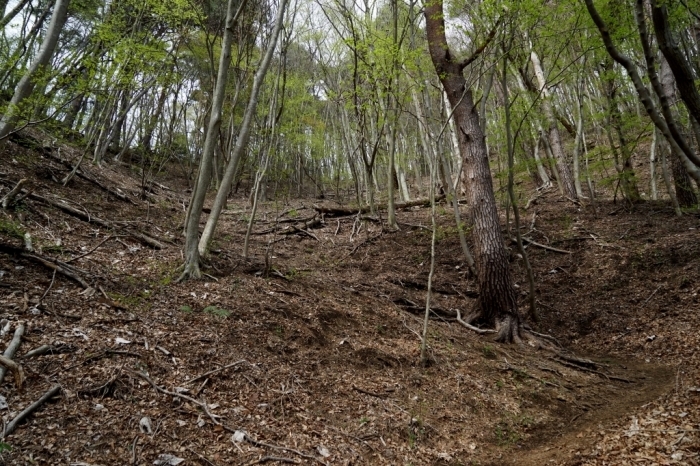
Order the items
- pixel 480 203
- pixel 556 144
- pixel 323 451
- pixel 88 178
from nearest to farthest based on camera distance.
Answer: pixel 323 451, pixel 480 203, pixel 88 178, pixel 556 144

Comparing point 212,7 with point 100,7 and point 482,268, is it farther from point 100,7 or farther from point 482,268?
point 482,268

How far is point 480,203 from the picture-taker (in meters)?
6.20

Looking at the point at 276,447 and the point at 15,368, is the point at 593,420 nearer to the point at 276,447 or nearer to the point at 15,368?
the point at 276,447

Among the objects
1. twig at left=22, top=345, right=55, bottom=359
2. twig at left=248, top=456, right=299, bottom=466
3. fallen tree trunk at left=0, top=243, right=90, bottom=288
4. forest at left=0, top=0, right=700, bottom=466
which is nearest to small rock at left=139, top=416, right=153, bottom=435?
forest at left=0, top=0, right=700, bottom=466

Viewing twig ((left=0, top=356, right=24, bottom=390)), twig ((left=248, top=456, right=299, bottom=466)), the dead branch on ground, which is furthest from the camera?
the dead branch on ground

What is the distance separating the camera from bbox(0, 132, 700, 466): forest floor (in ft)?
9.34

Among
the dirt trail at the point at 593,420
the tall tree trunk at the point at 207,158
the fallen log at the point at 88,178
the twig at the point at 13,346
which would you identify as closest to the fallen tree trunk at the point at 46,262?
the twig at the point at 13,346

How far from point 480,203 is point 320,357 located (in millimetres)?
3740

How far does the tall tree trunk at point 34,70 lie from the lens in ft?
15.1

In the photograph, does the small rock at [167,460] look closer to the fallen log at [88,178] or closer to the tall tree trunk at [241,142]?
the tall tree trunk at [241,142]

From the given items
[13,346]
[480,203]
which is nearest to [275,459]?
[13,346]

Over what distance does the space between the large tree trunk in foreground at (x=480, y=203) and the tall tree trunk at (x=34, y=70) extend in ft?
18.5

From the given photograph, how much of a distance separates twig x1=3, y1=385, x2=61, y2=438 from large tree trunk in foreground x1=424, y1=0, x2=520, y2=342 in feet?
17.8

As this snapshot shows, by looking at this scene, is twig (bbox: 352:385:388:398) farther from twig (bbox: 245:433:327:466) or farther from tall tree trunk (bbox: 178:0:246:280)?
tall tree trunk (bbox: 178:0:246:280)
